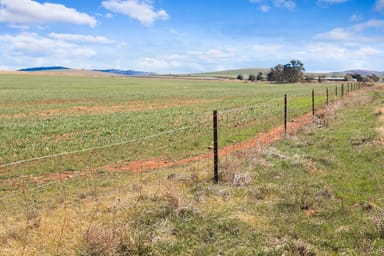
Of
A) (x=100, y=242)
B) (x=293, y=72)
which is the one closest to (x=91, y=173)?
(x=100, y=242)

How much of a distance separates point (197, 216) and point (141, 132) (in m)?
11.8

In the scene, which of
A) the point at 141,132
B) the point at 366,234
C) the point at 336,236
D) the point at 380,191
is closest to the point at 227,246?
the point at 336,236

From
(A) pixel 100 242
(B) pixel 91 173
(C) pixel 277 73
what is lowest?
(B) pixel 91 173

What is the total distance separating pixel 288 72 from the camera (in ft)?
470

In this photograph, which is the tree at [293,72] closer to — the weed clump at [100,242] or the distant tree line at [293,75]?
the distant tree line at [293,75]

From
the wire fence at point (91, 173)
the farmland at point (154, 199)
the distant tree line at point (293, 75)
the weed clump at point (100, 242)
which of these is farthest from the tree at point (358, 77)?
the weed clump at point (100, 242)

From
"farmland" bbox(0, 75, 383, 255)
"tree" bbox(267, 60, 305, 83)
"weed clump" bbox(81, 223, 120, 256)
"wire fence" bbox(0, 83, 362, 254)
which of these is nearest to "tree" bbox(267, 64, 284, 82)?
"tree" bbox(267, 60, 305, 83)

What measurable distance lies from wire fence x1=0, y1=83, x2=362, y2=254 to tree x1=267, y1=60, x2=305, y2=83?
130 m

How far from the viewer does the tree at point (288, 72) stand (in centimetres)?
14100

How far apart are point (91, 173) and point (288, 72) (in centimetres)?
14093

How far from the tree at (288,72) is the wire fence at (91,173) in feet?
426

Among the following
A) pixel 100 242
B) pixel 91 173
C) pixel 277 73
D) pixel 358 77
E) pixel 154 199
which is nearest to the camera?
pixel 100 242

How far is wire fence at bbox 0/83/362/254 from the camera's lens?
20.4 feet

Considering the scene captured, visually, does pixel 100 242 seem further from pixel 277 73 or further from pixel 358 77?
pixel 277 73
